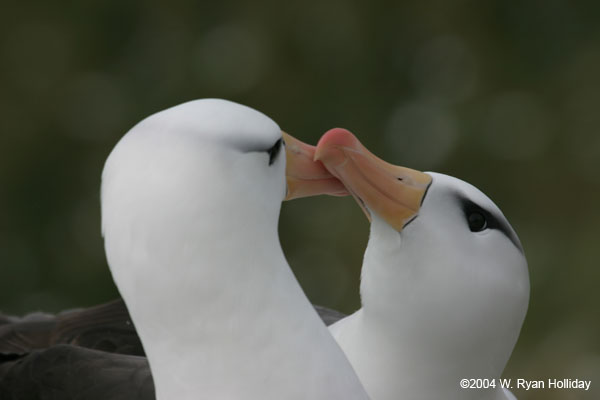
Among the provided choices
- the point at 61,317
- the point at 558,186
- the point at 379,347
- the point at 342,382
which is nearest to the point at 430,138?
the point at 558,186

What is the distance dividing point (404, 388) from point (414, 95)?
3.12 metres

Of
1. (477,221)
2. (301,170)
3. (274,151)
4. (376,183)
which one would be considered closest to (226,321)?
(274,151)

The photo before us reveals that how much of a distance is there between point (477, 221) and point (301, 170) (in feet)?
1.24

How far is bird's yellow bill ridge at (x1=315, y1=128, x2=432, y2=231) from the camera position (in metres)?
1.78

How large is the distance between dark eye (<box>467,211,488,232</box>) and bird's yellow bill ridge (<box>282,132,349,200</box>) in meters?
0.30

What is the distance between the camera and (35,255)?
5.01 m

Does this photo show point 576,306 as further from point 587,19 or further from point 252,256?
point 252,256

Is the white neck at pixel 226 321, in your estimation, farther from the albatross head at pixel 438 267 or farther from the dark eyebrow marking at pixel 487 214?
the dark eyebrow marking at pixel 487 214

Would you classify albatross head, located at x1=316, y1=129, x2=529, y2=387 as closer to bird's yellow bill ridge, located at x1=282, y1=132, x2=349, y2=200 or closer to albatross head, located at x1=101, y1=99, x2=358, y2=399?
bird's yellow bill ridge, located at x1=282, y1=132, x2=349, y2=200

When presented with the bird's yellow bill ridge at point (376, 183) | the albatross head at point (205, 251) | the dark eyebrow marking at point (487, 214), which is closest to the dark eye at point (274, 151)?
the albatross head at point (205, 251)

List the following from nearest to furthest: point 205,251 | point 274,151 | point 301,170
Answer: point 205,251
point 274,151
point 301,170

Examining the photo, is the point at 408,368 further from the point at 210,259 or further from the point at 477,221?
the point at 210,259

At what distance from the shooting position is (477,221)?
1.87m

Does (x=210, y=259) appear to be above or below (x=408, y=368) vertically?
above
